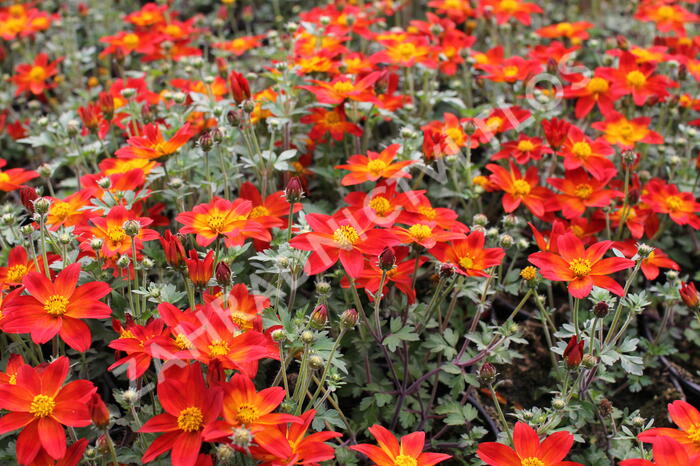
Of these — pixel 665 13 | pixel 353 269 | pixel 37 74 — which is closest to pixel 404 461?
pixel 353 269

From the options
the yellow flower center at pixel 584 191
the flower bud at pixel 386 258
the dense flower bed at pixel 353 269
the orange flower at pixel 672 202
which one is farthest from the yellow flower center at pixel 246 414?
the orange flower at pixel 672 202

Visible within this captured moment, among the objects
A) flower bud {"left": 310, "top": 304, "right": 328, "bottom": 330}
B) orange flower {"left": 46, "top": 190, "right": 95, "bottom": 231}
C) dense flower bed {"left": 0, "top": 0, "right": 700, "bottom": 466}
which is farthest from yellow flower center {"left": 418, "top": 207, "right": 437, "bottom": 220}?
orange flower {"left": 46, "top": 190, "right": 95, "bottom": 231}

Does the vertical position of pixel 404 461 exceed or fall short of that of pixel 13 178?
it falls short

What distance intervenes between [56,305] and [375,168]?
3.44 ft

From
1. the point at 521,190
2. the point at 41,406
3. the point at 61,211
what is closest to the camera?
the point at 41,406

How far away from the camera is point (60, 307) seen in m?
1.78

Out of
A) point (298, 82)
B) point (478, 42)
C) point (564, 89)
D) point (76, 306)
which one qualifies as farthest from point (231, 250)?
point (478, 42)

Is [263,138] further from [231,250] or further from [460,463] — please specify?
[460,463]

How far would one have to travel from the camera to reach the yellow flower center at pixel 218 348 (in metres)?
1.58

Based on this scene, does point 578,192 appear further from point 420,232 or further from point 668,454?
point 668,454

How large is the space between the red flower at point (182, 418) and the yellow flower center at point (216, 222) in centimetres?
49

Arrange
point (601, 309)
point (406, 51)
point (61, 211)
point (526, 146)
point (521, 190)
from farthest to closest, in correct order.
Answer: point (406, 51)
point (526, 146)
point (521, 190)
point (61, 211)
point (601, 309)

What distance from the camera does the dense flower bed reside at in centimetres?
165

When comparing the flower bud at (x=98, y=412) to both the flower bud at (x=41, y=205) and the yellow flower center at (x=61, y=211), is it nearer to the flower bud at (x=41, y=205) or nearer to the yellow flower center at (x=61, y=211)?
the flower bud at (x=41, y=205)
